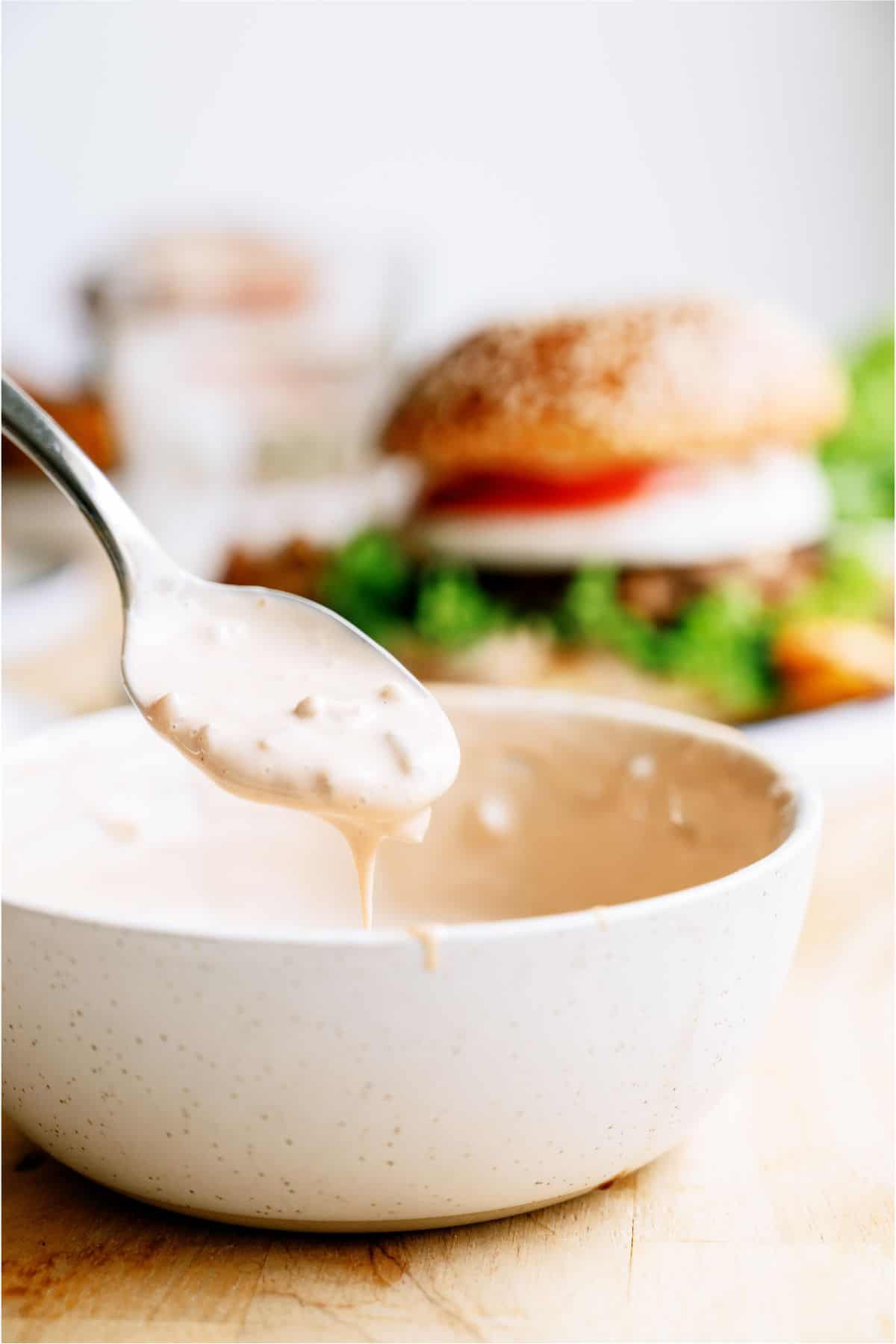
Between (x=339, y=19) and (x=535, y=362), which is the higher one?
(x=339, y=19)

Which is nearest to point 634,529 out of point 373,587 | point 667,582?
point 667,582

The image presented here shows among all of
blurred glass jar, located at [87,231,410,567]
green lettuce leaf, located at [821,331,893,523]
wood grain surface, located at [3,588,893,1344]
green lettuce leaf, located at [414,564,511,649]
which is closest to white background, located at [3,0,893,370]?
blurred glass jar, located at [87,231,410,567]

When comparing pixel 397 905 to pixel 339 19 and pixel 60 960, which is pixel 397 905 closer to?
pixel 60 960

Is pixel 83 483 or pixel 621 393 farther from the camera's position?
pixel 621 393

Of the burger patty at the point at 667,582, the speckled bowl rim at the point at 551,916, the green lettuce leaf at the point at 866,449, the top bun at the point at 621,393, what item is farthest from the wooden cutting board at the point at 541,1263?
the green lettuce leaf at the point at 866,449

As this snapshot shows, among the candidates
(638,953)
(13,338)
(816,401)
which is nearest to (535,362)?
(816,401)

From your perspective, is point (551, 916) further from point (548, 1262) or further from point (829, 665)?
point (829, 665)

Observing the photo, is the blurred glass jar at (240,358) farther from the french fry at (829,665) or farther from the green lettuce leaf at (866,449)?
the french fry at (829,665)
